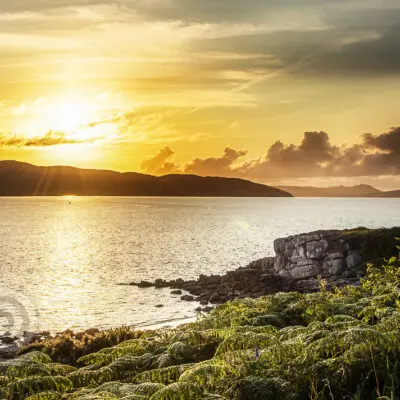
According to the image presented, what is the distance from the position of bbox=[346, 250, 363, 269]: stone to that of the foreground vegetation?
33.9 m

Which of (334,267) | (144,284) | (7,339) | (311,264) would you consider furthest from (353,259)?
(7,339)

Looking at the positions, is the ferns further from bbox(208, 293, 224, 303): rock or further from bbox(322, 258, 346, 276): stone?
bbox(322, 258, 346, 276): stone

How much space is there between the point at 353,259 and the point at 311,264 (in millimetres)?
3685

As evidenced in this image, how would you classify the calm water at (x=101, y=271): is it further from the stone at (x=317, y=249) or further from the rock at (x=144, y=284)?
the stone at (x=317, y=249)

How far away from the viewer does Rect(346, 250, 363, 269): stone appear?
142 feet

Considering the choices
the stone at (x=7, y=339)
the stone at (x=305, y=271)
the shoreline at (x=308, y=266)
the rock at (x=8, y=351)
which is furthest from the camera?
the stone at (x=305, y=271)

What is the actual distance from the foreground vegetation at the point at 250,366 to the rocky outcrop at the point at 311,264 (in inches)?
1267

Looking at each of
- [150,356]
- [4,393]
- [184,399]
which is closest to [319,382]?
[184,399]

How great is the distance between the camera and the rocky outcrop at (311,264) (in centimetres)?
4303

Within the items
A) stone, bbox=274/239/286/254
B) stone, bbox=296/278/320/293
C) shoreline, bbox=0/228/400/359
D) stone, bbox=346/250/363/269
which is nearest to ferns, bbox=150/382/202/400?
shoreline, bbox=0/228/400/359

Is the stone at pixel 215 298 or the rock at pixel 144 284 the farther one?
the rock at pixel 144 284

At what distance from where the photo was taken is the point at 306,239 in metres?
46.3

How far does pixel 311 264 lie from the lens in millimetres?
45344

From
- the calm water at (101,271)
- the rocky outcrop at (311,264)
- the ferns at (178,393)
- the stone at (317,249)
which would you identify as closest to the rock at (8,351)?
the calm water at (101,271)
